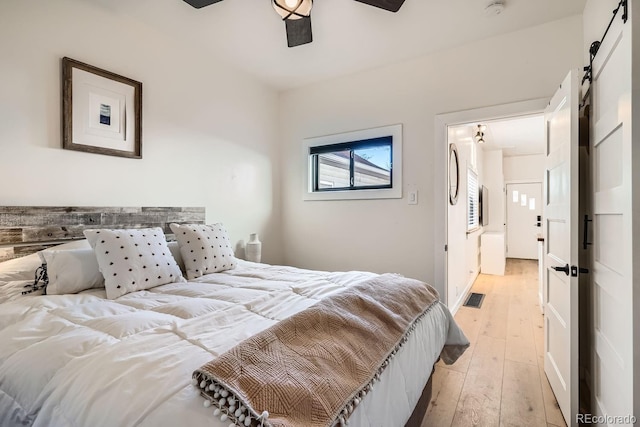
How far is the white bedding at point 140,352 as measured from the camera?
0.76 meters

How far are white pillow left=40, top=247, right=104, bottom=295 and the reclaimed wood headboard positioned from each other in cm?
26

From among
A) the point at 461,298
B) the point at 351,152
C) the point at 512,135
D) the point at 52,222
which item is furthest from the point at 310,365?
the point at 512,135

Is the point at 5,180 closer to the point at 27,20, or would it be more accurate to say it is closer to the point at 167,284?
the point at 27,20

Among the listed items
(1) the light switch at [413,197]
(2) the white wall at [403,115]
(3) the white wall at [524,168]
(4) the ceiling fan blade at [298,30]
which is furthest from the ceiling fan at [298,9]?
(3) the white wall at [524,168]

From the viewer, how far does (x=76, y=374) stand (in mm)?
855

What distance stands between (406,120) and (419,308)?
1952mm

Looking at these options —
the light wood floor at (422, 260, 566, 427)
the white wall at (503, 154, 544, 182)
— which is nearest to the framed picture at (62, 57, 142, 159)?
the light wood floor at (422, 260, 566, 427)

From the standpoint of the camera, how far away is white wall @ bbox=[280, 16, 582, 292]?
93.7 inches

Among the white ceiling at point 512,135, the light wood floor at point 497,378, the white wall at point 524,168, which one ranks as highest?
the white ceiling at point 512,135

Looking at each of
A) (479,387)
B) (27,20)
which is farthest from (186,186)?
(479,387)

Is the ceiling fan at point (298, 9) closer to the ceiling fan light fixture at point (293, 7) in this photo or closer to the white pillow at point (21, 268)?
the ceiling fan light fixture at point (293, 7)

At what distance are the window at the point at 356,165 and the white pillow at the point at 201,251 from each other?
1.46 m

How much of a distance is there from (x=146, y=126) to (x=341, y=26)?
5.75 feet

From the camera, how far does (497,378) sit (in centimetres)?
211
